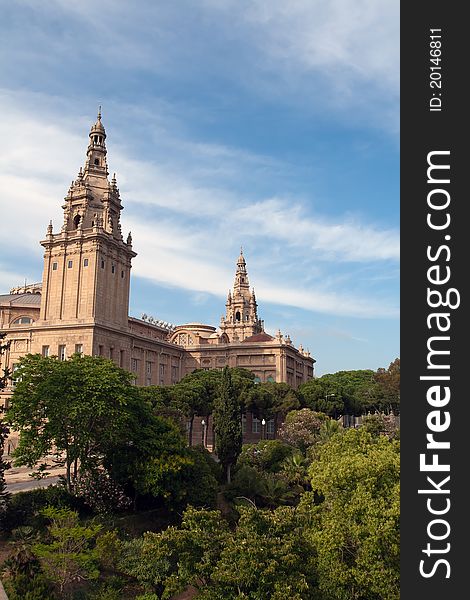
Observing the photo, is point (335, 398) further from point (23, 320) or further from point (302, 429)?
point (23, 320)

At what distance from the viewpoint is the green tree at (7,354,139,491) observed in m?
29.0

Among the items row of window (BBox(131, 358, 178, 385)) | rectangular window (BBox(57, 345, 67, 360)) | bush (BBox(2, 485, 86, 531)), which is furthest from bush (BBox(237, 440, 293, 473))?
row of window (BBox(131, 358, 178, 385))

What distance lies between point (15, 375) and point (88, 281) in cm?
3229

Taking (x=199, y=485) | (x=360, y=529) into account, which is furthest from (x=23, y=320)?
(x=360, y=529)

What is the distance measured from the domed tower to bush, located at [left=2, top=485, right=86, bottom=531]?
81.8m

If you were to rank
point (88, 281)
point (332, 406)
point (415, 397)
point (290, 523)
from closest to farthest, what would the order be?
1. point (415, 397)
2. point (290, 523)
3. point (88, 281)
4. point (332, 406)

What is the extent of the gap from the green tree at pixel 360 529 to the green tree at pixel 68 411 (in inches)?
523

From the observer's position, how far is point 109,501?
30.1 metres

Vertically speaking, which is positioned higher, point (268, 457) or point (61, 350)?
point (61, 350)

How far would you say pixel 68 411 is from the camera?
29203mm

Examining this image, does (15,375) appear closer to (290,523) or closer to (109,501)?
(109,501)

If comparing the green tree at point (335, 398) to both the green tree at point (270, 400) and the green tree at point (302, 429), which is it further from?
the green tree at point (302, 429)

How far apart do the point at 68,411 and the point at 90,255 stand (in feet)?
114

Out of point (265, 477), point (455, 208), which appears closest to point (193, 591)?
point (265, 477)
